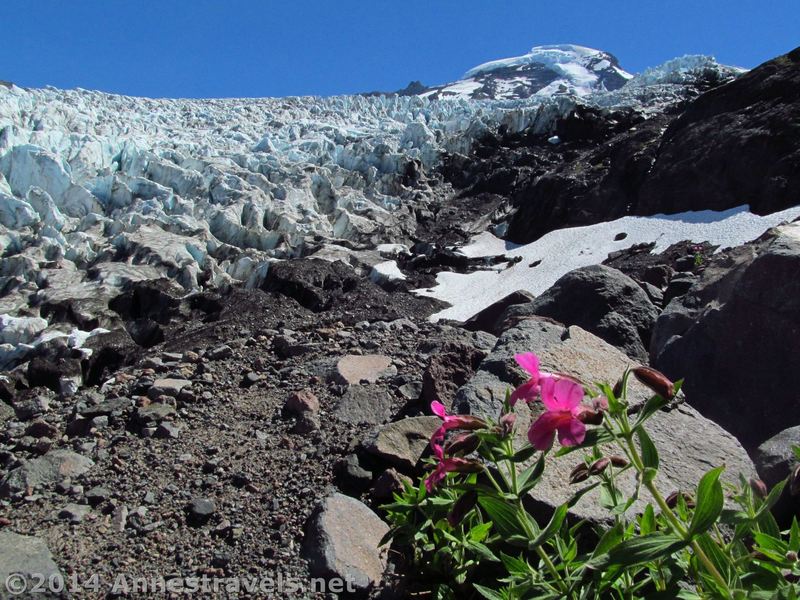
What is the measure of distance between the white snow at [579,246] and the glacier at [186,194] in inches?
115

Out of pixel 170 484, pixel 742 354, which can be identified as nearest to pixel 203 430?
pixel 170 484

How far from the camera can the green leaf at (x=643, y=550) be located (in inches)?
52.9

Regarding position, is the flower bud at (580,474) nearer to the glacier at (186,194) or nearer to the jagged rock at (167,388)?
the jagged rock at (167,388)

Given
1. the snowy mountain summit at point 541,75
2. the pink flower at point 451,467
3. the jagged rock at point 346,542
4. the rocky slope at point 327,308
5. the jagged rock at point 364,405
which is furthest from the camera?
the snowy mountain summit at point 541,75

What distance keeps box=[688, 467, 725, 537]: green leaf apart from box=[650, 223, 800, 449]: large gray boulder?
3854 millimetres

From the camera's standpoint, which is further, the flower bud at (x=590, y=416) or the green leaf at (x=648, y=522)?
the green leaf at (x=648, y=522)

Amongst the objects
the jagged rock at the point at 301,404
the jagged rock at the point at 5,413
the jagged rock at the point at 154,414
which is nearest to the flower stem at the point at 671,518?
the jagged rock at the point at 301,404

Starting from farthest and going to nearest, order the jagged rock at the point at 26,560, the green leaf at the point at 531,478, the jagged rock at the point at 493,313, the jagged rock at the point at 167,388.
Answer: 1. the jagged rock at the point at 493,313
2. the jagged rock at the point at 167,388
3. the jagged rock at the point at 26,560
4. the green leaf at the point at 531,478

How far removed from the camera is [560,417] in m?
1.33

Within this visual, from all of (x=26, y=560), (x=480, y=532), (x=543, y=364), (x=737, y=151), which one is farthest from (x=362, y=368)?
(x=737, y=151)

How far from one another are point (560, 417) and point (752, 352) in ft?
14.5

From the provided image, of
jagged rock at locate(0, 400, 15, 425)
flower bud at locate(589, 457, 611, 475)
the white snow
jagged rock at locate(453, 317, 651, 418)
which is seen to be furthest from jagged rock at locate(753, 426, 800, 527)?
the white snow

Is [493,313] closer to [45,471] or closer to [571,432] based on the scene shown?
[45,471]

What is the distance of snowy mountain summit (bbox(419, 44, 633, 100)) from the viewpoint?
98100 mm
